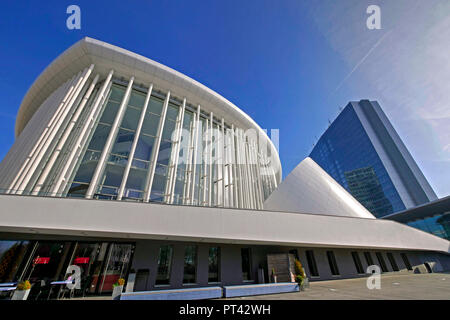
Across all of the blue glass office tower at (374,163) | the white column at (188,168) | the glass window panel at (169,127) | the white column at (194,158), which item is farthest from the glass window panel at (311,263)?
the blue glass office tower at (374,163)

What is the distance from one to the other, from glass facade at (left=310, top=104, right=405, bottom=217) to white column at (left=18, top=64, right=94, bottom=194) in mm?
84988

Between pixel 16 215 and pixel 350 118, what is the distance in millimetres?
104974

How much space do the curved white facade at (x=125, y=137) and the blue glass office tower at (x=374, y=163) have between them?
2496 inches

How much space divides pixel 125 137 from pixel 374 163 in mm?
82868

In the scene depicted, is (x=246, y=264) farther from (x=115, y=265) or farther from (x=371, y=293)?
(x=115, y=265)

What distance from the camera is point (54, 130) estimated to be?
13.9 metres

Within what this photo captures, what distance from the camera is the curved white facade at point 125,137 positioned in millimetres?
13734

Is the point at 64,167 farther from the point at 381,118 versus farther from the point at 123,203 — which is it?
the point at 381,118

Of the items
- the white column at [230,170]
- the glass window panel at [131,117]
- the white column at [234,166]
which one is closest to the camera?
the glass window panel at [131,117]

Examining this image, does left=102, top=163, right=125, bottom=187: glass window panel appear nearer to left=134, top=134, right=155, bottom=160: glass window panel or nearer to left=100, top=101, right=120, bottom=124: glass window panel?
left=134, top=134, right=155, bottom=160: glass window panel

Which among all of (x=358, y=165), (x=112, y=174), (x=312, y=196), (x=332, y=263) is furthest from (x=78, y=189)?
(x=358, y=165)

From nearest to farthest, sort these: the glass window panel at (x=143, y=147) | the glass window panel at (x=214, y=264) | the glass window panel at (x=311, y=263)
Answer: the glass window panel at (x=214, y=264) → the glass window panel at (x=311, y=263) → the glass window panel at (x=143, y=147)

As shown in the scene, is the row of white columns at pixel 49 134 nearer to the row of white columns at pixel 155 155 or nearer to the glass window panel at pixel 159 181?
the row of white columns at pixel 155 155

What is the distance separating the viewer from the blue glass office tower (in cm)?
6197
